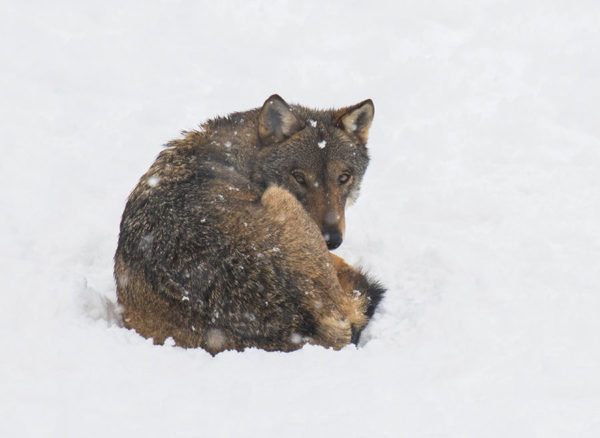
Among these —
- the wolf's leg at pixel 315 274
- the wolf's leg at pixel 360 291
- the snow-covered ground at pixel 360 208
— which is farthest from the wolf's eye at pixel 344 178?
the wolf's leg at pixel 315 274

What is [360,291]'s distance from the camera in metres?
4.34

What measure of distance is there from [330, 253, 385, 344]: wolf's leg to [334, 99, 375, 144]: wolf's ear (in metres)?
1.55

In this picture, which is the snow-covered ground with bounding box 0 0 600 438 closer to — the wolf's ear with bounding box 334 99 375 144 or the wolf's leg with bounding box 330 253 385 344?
the wolf's leg with bounding box 330 253 385 344

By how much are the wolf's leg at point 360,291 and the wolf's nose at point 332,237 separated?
0.45m

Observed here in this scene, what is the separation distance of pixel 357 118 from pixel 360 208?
1078 millimetres

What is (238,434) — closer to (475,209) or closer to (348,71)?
(475,209)

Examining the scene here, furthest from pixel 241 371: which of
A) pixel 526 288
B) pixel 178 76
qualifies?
pixel 178 76

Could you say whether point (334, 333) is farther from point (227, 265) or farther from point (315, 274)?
point (227, 265)

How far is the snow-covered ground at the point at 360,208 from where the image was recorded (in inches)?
126

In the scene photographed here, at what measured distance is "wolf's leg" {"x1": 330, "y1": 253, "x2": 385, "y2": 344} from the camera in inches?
164

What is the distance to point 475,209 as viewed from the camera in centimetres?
609

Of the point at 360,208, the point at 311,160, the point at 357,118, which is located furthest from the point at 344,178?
the point at 360,208

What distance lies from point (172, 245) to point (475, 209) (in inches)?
129

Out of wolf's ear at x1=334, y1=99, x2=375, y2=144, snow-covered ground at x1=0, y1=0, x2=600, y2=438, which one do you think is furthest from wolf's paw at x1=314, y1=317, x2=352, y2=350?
wolf's ear at x1=334, y1=99, x2=375, y2=144
